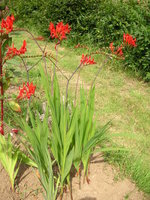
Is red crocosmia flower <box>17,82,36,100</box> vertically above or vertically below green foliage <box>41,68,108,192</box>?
above

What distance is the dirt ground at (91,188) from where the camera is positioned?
2.01 metres

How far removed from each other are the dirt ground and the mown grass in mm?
113

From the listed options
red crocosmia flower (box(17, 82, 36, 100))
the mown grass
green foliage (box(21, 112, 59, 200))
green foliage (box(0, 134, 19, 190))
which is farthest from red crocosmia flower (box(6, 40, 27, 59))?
green foliage (box(0, 134, 19, 190))

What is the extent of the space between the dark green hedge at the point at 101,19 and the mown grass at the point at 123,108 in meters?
0.33

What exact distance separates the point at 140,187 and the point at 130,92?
2.16 meters

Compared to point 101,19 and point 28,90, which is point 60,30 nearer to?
point 28,90

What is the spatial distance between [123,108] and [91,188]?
5.67ft

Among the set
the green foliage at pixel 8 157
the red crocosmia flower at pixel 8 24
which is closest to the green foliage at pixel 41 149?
the green foliage at pixel 8 157

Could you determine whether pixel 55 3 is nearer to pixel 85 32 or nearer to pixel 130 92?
pixel 85 32

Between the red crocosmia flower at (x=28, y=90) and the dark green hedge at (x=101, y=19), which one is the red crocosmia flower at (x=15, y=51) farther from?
the dark green hedge at (x=101, y=19)

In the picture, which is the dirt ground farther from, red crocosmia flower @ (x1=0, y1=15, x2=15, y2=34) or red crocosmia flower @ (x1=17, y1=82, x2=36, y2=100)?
red crocosmia flower @ (x1=0, y1=15, x2=15, y2=34)

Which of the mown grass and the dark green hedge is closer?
the mown grass

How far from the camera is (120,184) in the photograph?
2.20 metres

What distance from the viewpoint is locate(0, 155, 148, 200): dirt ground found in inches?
79.0
